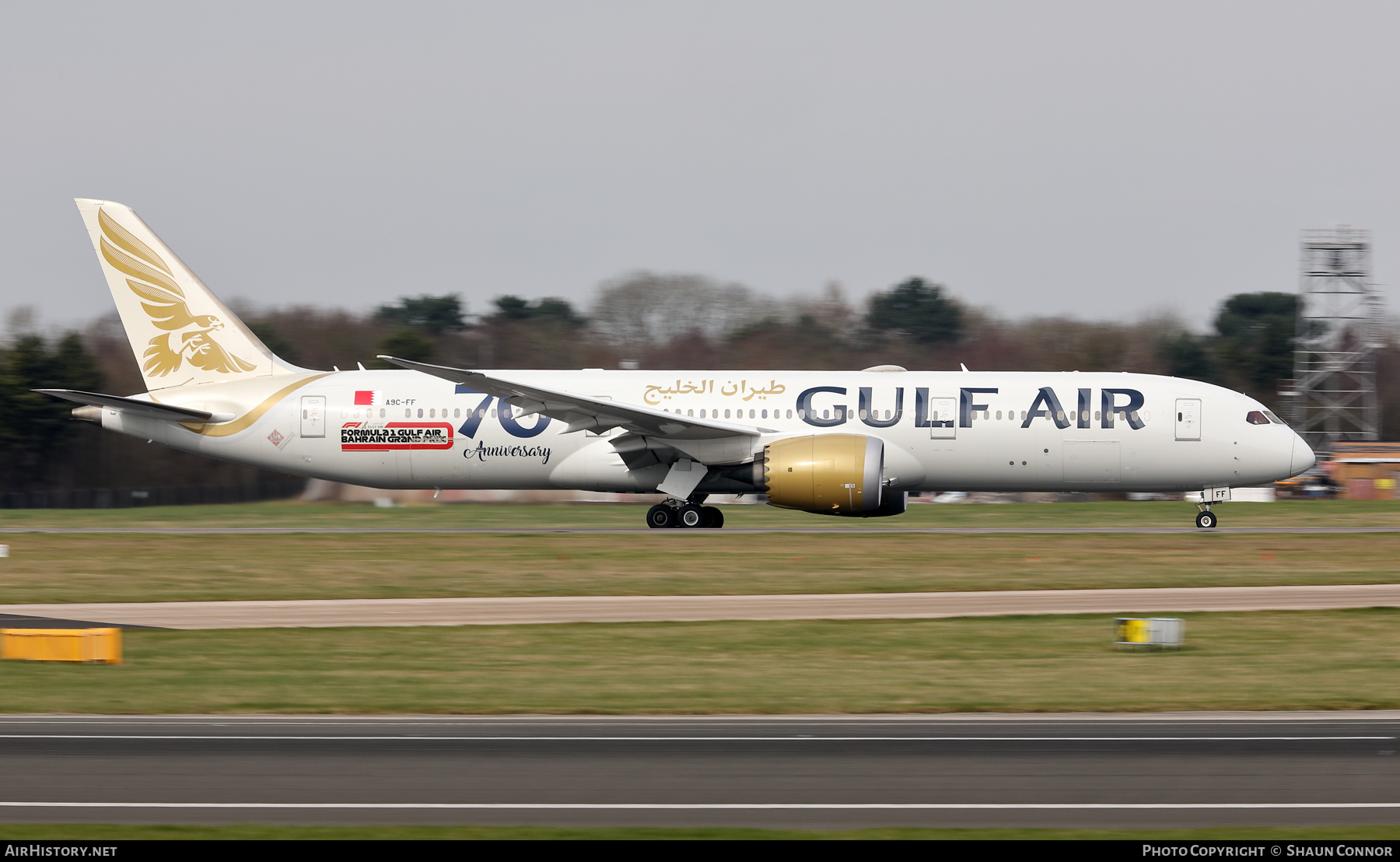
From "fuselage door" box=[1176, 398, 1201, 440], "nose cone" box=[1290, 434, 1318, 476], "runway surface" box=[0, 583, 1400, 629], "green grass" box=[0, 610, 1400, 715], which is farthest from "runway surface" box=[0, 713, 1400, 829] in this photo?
"nose cone" box=[1290, 434, 1318, 476]

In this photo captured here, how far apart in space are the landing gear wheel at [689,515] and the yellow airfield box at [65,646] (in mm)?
18834

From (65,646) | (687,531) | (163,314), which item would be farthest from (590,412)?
(65,646)

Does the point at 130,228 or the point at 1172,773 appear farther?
the point at 130,228

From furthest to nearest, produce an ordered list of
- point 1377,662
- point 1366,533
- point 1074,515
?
point 1074,515 → point 1366,533 → point 1377,662

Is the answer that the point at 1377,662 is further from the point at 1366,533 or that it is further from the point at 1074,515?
the point at 1074,515

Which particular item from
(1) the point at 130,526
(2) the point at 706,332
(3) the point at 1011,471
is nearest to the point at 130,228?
(1) the point at 130,526

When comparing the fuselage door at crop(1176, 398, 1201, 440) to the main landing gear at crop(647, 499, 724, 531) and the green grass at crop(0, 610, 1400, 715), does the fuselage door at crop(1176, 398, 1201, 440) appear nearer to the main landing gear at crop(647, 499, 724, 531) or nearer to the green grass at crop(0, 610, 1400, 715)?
the main landing gear at crop(647, 499, 724, 531)

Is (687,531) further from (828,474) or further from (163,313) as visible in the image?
(163,313)

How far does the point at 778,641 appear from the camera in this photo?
1859 cm

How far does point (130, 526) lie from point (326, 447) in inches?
249

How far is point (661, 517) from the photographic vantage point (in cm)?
3450

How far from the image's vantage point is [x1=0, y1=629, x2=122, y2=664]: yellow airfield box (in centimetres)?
1664

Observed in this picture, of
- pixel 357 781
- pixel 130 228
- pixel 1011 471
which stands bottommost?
pixel 357 781
